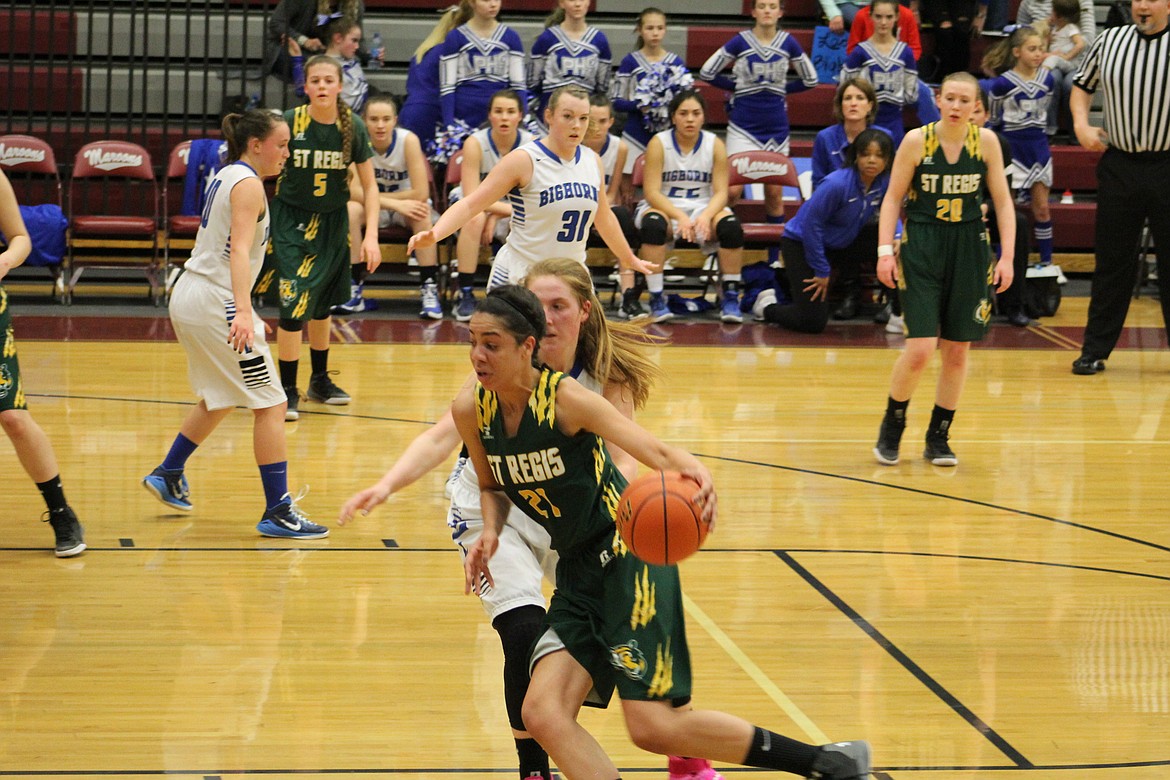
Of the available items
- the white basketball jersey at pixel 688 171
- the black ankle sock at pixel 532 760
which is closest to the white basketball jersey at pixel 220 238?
the black ankle sock at pixel 532 760

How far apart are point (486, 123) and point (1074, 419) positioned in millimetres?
5402

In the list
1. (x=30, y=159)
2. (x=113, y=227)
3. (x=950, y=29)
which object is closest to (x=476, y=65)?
(x=113, y=227)

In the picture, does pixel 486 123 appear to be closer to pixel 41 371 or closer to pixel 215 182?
pixel 41 371

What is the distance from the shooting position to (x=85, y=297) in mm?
11297

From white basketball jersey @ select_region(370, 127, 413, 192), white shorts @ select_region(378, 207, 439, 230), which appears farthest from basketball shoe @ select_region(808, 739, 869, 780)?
white shorts @ select_region(378, 207, 439, 230)

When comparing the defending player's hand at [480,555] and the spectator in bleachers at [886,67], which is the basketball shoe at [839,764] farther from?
the spectator in bleachers at [886,67]

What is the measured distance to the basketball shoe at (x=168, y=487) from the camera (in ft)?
20.0

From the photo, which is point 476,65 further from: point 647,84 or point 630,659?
point 630,659

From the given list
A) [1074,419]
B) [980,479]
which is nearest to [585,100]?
[980,479]

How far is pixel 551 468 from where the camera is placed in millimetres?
3312

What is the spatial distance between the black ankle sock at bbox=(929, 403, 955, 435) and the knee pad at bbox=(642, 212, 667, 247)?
378 cm

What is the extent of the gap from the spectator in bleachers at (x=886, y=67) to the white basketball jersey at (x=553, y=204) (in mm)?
6130

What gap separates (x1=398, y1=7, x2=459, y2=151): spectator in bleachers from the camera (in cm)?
1197

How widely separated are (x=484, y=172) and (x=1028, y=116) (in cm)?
468
